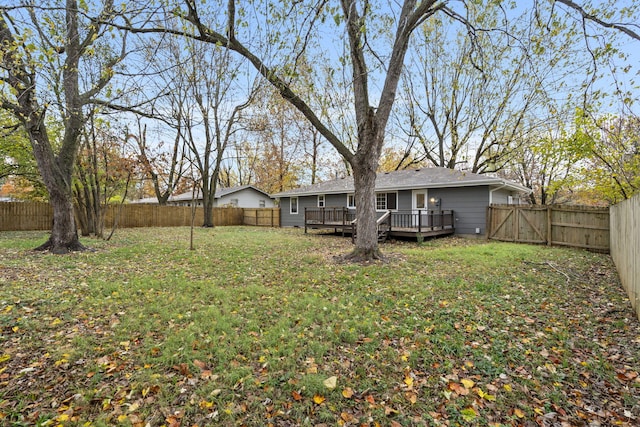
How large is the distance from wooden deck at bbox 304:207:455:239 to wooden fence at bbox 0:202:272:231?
8107 millimetres

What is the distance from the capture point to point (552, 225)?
35.1 feet

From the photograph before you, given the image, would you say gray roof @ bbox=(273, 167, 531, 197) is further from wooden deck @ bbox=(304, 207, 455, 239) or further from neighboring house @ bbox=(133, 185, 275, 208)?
neighboring house @ bbox=(133, 185, 275, 208)

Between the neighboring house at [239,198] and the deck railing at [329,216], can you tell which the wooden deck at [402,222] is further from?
the neighboring house at [239,198]

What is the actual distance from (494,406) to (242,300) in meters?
3.63

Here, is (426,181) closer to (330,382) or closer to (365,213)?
(365,213)

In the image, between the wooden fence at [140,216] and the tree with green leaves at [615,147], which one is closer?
the tree with green leaves at [615,147]

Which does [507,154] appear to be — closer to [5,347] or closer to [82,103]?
[82,103]

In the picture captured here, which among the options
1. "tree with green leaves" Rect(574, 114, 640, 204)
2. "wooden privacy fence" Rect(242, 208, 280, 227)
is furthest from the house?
"wooden privacy fence" Rect(242, 208, 280, 227)

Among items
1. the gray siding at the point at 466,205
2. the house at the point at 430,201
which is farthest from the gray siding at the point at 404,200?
the gray siding at the point at 466,205

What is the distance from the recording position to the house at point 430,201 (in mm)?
12634

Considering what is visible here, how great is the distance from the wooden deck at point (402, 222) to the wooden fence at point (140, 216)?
8.11 metres

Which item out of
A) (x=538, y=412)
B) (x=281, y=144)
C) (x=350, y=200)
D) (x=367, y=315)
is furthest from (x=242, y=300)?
(x=281, y=144)

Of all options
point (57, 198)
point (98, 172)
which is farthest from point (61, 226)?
point (98, 172)

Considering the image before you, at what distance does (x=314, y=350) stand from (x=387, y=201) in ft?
42.6
